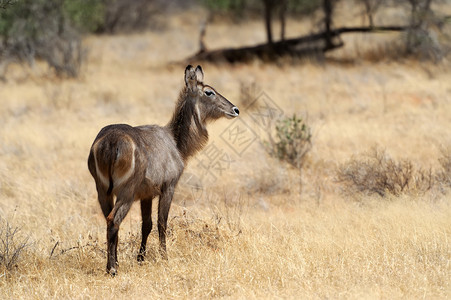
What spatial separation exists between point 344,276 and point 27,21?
54.3ft

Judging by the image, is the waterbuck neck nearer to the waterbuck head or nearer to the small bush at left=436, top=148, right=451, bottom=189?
the waterbuck head

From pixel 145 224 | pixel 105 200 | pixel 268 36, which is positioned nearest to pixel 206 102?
pixel 145 224

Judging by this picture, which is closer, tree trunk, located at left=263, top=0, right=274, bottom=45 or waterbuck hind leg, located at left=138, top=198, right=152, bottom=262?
waterbuck hind leg, located at left=138, top=198, right=152, bottom=262

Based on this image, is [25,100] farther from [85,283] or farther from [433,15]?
[433,15]

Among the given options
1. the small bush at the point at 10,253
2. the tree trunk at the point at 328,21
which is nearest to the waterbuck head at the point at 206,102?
the small bush at the point at 10,253

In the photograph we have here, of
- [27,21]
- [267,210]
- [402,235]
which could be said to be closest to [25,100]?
[27,21]

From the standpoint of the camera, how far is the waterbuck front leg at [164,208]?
5430mm

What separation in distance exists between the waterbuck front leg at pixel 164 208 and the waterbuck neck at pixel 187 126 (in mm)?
733

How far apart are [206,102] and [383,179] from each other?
2.59 m

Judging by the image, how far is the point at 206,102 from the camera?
6379 millimetres

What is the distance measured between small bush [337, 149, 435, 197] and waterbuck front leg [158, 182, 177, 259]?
3.00 meters

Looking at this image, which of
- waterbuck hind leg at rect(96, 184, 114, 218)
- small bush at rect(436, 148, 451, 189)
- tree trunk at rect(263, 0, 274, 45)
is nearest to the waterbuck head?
waterbuck hind leg at rect(96, 184, 114, 218)

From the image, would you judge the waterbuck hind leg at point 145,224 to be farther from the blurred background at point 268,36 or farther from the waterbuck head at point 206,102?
the blurred background at point 268,36

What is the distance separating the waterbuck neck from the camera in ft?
20.2
